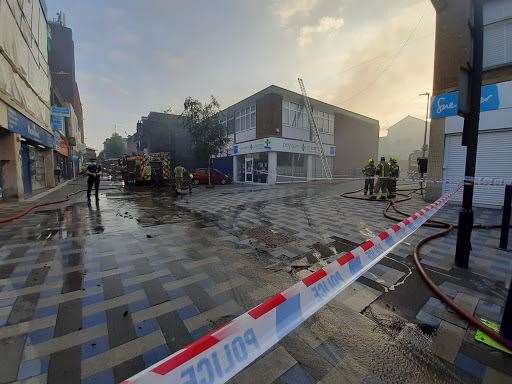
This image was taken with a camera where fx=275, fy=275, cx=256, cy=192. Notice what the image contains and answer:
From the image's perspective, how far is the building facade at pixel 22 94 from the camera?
10.6m

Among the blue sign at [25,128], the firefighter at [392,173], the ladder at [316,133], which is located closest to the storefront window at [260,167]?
the ladder at [316,133]

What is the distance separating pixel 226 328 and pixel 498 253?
5937 millimetres

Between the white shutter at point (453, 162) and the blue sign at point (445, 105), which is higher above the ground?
the blue sign at point (445, 105)

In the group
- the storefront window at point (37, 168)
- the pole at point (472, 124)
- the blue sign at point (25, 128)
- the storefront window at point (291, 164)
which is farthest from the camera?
the storefront window at point (291, 164)

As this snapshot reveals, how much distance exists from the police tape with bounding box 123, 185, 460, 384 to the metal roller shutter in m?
10.5

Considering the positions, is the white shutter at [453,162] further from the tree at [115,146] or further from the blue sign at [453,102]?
the tree at [115,146]

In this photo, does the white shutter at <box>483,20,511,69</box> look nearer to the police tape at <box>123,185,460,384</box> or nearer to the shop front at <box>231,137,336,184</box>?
the police tape at <box>123,185,460,384</box>

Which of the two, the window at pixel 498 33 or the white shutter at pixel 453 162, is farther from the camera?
the white shutter at pixel 453 162

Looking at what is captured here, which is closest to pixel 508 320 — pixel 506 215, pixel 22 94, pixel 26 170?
pixel 506 215

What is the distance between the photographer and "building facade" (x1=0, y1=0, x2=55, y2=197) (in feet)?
34.7

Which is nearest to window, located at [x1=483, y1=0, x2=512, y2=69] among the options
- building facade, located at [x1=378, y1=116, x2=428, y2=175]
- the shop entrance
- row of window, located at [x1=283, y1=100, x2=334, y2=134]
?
row of window, located at [x1=283, y1=100, x2=334, y2=134]

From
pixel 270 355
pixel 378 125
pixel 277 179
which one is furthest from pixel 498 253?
pixel 378 125

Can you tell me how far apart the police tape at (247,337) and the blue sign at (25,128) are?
1353 centimetres

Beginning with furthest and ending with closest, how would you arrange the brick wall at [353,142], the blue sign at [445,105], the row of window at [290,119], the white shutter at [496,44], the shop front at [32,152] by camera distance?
the brick wall at [353,142], the row of window at [290,119], the shop front at [32,152], the blue sign at [445,105], the white shutter at [496,44]
